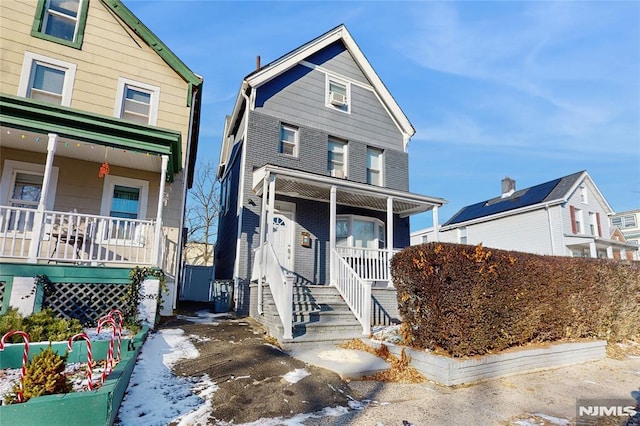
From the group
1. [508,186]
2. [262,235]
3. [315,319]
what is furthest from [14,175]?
[508,186]

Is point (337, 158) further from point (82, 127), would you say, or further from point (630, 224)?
point (630, 224)

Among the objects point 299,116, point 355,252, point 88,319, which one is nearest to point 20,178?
point 88,319

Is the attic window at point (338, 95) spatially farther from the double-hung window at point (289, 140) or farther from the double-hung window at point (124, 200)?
the double-hung window at point (124, 200)

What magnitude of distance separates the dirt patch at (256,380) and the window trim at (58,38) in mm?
8346

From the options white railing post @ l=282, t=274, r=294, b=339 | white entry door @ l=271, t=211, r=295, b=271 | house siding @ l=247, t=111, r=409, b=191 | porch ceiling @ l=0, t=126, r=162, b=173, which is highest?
house siding @ l=247, t=111, r=409, b=191

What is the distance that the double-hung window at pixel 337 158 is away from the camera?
39.1 ft

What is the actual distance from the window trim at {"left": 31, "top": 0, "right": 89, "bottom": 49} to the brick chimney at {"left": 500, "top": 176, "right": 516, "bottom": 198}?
24.8m

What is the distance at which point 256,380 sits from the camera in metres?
4.39

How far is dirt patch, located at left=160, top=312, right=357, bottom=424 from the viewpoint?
12.0 ft

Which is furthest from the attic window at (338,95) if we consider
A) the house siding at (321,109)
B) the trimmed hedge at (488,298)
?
the trimmed hedge at (488,298)

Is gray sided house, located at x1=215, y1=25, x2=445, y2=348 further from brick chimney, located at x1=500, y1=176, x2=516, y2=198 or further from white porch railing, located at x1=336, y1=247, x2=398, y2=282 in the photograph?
brick chimney, located at x1=500, y1=176, x2=516, y2=198

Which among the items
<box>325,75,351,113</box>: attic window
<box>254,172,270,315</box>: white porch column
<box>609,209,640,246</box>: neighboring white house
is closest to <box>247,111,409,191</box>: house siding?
<box>325,75,351,113</box>: attic window

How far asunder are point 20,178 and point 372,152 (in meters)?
10.6

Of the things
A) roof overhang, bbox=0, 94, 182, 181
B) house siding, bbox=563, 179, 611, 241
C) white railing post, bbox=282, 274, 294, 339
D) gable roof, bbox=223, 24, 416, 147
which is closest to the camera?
white railing post, bbox=282, 274, 294, 339
